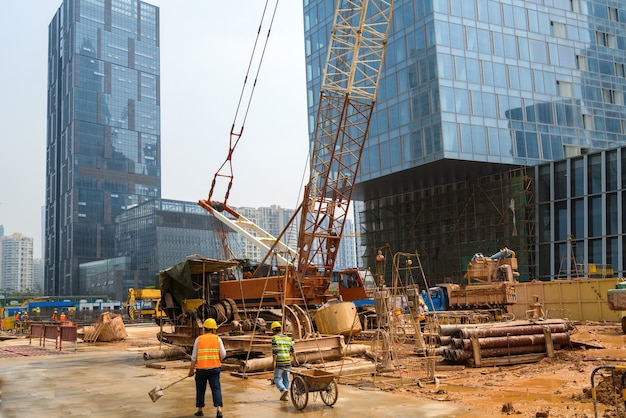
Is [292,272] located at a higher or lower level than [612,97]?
lower

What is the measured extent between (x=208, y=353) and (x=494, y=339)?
8870mm

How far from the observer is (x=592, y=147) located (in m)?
51.6

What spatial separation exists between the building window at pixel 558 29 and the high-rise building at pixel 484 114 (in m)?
0.11

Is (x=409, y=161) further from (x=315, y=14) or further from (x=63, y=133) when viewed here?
(x=63, y=133)

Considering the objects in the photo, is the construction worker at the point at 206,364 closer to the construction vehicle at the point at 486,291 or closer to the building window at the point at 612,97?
the construction vehicle at the point at 486,291

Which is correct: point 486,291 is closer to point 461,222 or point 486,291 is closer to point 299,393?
point 461,222

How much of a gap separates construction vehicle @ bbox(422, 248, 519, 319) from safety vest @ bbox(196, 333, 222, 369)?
17236mm

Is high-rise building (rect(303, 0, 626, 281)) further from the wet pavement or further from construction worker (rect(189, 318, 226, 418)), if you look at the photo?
construction worker (rect(189, 318, 226, 418))

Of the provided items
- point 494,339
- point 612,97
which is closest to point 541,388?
point 494,339

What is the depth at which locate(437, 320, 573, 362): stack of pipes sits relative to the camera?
1664cm

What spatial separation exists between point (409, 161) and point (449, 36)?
33.3ft

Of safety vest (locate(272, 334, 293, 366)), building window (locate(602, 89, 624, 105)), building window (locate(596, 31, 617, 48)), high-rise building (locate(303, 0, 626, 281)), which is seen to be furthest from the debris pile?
building window (locate(596, 31, 617, 48))

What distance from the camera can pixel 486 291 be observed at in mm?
30469

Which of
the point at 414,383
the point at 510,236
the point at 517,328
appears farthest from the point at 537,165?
the point at 414,383
